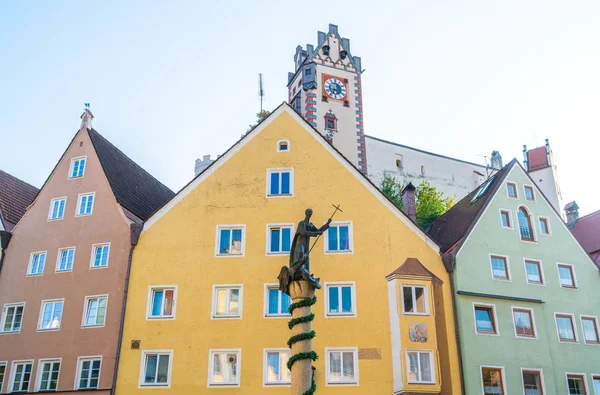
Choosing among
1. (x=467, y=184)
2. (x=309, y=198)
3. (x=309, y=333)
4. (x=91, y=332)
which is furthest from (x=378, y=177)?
(x=309, y=333)

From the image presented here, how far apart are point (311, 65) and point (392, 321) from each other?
150ft

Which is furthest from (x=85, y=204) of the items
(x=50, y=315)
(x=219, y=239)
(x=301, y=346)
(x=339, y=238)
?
(x=301, y=346)

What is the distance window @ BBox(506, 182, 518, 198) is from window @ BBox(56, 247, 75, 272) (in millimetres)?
23868

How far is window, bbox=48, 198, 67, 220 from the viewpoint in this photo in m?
37.8

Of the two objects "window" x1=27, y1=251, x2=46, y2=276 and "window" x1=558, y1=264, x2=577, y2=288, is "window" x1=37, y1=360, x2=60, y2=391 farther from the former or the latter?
"window" x1=558, y1=264, x2=577, y2=288

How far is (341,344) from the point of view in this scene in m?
32.8

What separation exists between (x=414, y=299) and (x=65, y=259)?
58.7ft

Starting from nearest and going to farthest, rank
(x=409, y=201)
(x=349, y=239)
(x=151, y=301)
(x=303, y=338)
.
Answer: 1. (x=303, y=338)
2. (x=151, y=301)
3. (x=349, y=239)
4. (x=409, y=201)

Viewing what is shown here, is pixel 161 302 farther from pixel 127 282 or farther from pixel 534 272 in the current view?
pixel 534 272

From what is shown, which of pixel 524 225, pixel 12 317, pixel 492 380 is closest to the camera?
pixel 492 380

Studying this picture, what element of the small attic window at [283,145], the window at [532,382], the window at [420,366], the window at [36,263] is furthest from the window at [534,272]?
the window at [36,263]

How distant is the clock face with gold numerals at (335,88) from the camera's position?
73.3 meters

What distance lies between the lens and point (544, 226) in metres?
39.2

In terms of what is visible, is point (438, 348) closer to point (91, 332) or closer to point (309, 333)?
point (309, 333)
